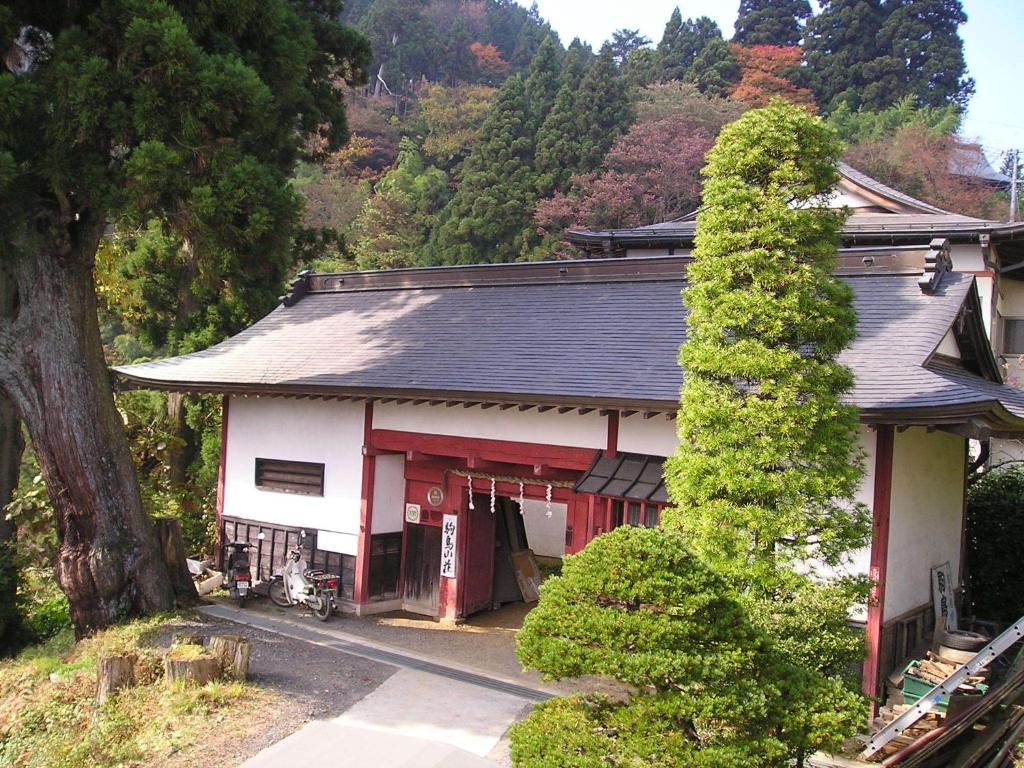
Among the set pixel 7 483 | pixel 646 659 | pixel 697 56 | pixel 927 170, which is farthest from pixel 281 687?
pixel 697 56

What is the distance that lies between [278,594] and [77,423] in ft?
13.2

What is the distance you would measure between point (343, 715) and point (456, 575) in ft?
15.2

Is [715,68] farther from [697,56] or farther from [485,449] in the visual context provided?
[485,449]

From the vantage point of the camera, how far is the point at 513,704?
952cm

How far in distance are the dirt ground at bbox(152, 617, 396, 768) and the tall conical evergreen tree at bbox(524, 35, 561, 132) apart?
27630mm

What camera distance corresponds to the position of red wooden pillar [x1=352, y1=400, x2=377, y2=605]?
1341cm

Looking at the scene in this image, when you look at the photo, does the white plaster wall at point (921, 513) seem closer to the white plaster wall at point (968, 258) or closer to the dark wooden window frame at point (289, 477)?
the white plaster wall at point (968, 258)

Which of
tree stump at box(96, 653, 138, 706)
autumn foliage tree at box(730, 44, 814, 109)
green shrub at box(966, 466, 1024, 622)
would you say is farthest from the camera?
autumn foliage tree at box(730, 44, 814, 109)

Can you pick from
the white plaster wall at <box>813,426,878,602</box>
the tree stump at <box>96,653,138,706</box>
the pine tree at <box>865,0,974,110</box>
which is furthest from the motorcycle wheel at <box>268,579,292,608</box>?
the pine tree at <box>865,0,974,110</box>

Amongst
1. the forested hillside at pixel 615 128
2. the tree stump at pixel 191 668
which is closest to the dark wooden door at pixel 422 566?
the tree stump at pixel 191 668

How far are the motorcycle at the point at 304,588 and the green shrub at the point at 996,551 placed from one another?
934 cm

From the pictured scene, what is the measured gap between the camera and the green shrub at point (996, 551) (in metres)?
13.1

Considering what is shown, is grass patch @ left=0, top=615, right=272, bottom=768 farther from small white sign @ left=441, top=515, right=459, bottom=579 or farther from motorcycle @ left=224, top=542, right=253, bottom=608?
small white sign @ left=441, top=515, right=459, bottom=579

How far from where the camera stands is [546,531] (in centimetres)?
2016
